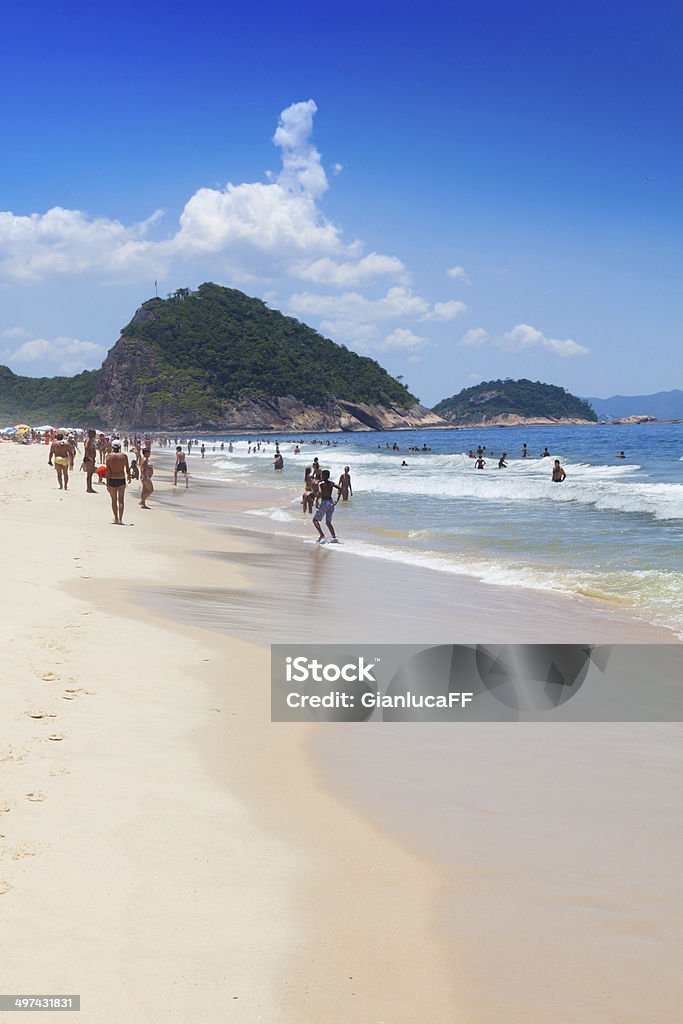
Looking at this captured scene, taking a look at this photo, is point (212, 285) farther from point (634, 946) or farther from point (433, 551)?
point (634, 946)

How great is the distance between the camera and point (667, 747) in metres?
5.61

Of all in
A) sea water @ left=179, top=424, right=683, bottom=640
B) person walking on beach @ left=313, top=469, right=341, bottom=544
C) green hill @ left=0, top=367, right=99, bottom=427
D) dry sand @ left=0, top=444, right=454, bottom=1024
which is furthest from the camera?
green hill @ left=0, top=367, right=99, bottom=427

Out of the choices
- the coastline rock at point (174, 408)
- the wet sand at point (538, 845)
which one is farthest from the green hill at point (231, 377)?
the wet sand at point (538, 845)

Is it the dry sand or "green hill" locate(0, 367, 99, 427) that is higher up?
"green hill" locate(0, 367, 99, 427)

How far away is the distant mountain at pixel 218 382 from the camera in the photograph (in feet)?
517

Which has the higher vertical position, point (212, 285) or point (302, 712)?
point (212, 285)

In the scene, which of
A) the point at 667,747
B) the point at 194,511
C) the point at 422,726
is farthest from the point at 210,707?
the point at 194,511

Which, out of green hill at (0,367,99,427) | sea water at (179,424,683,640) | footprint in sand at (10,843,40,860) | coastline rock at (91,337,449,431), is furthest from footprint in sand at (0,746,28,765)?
green hill at (0,367,99,427)

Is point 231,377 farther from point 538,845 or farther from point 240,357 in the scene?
point 538,845

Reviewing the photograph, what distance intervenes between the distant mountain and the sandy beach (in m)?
150

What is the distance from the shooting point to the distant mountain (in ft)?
517

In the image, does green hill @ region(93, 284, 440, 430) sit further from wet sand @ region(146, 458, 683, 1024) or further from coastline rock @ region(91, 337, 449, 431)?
wet sand @ region(146, 458, 683, 1024)

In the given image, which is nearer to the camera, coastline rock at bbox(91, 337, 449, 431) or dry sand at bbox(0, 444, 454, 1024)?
dry sand at bbox(0, 444, 454, 1024)

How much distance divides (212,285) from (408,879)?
207 metres
